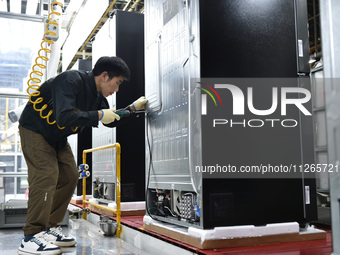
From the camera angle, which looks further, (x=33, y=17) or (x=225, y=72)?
(x=33, y=17)

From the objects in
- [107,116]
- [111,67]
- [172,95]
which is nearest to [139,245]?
[107,116]

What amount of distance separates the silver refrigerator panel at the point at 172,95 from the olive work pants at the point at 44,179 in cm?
72

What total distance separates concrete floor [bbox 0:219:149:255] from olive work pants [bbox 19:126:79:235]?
34cm

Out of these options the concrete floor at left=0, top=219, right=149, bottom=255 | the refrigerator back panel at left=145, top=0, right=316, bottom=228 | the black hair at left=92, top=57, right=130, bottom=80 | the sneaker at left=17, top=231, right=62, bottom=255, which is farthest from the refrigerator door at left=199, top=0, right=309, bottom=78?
the sneaker at left=17, top=231, right=62, bottom=255

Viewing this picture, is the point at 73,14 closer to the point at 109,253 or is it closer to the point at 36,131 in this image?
the point at 36,131

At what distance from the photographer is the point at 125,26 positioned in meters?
4.82

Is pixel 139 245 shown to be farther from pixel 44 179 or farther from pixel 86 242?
pixel 44 179

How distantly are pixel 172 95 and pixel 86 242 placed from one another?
1.55 meters

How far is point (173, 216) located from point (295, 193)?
933 mm

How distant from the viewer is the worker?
2814mm

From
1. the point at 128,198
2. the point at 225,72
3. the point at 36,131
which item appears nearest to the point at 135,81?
the point at 128,198

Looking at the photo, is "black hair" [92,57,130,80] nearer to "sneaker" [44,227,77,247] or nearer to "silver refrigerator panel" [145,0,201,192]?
"silver refrigerator panel" [145,0,201,192]

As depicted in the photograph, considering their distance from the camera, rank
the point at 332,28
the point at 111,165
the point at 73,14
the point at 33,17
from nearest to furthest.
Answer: the point at 332,28, the point at 111,165, the point at 33,17, the point at 73,14

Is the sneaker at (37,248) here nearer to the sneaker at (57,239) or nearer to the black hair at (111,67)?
the sneaker at (57,239)
